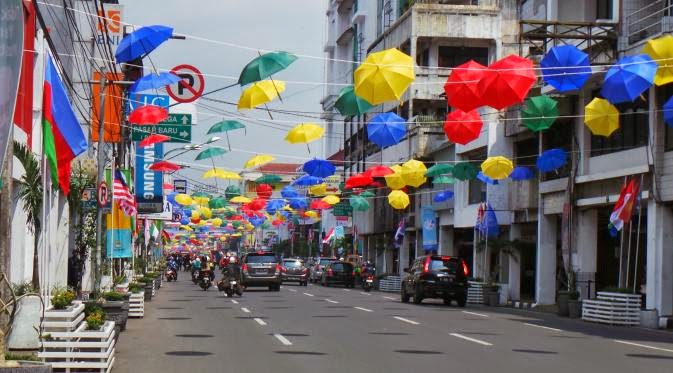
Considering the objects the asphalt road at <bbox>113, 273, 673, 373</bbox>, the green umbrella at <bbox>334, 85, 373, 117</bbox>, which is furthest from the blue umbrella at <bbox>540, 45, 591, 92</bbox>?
the asphalt road at <bbox>113, 273, 673, 373</bbox>

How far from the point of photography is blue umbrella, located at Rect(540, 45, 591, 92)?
2442 centimetres

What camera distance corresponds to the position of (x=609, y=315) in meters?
31.5

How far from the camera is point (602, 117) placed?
28719 mm

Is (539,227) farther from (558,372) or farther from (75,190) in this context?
Result: (558,372)

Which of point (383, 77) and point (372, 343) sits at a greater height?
point (383, 77)

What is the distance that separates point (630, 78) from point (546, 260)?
20281 millimetres

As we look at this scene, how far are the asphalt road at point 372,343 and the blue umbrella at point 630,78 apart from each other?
539 cm

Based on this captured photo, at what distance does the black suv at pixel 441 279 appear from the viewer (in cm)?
3812

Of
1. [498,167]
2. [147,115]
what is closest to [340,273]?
[498,167]

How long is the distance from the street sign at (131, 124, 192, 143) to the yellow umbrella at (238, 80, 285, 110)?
65.7ft

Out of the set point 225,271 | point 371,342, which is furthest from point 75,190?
point 225,271

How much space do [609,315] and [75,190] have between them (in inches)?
608

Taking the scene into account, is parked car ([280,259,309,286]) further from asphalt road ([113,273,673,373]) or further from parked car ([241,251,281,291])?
asphalt road ([113,273,673,373])

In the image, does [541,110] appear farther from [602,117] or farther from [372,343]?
[372,343]
